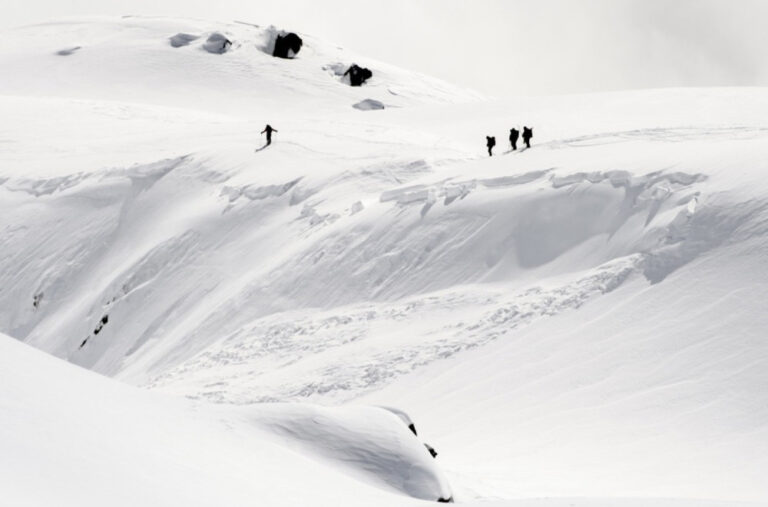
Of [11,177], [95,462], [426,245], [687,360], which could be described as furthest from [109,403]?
[11,177]

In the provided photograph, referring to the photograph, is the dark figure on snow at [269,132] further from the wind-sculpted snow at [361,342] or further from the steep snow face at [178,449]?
the steep snow face at [178,449]

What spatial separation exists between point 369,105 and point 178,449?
68.5 m

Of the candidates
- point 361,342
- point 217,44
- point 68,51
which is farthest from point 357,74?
point 361,342

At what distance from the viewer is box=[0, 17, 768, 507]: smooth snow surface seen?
1072 cm

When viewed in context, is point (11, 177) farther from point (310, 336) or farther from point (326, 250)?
point (310, 336)

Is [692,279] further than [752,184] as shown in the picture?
No

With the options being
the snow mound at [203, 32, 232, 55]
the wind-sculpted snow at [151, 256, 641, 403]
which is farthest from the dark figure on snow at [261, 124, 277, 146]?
the snow mound at [203, 32, 232, 55]

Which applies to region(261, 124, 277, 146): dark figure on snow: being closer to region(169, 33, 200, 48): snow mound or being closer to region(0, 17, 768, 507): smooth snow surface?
region(0, 17, 768, 507): smooth snow surface

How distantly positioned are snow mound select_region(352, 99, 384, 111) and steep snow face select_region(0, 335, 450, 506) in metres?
64.2

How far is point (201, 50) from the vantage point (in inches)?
3401

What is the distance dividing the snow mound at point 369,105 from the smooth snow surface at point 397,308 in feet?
77.9

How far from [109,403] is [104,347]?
24.6 metres

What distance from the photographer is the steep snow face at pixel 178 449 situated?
26.7 feet

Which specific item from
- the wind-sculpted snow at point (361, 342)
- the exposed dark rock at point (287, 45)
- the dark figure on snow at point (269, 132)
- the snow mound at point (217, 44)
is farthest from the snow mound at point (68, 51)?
the wind-sculpted snow at point (361, 342)
